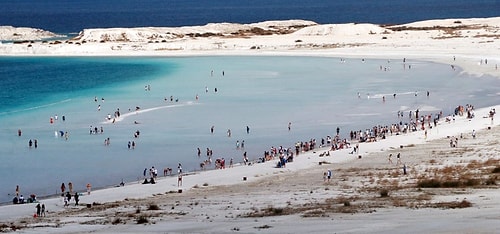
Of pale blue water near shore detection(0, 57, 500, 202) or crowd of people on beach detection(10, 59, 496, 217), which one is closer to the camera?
crowd of people on beach detection(10, 59, 496, 217)

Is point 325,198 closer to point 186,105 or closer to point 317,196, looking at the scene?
point 317,196

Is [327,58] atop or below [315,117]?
atop

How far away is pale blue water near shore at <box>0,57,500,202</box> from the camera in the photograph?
34.3m

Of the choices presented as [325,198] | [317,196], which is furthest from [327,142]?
[325,198]

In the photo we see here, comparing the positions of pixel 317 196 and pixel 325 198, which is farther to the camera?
pixel 317 196

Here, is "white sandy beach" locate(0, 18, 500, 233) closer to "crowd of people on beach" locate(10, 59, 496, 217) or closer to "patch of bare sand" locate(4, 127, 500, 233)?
"patch of bare sand" locate(4, 127, 500, 233)

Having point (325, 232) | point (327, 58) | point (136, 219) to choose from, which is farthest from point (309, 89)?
point (325, 232)

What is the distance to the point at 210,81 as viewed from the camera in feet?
206

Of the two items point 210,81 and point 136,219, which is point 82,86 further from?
point 136,219

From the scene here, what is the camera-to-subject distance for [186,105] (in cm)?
5028

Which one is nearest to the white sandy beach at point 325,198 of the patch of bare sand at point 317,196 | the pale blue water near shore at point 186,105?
the patch of bare sand at point 317,196

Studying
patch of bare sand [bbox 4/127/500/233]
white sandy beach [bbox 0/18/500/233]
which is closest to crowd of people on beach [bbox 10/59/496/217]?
white sandy beach [bbox 0/18/500/233]

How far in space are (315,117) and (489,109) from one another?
30.4 feet

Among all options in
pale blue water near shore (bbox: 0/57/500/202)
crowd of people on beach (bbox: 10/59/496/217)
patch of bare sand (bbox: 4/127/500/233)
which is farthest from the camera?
pale blue water near shore (bbox: 0/57/500/202)
